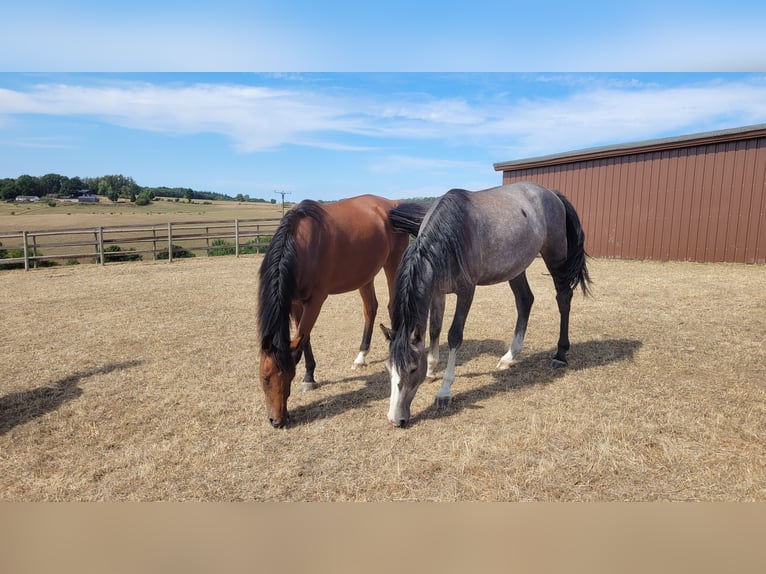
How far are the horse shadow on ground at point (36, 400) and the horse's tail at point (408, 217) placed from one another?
3.45 meters

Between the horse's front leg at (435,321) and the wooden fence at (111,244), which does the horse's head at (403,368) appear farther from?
the wooden fence at (111,244)

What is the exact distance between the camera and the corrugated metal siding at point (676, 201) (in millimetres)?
11055

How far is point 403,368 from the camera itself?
3316 mm

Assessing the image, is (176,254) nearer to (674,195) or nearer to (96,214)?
(674,195)

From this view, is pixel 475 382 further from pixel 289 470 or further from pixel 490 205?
pixel 289 470

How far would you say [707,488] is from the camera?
2510 mm

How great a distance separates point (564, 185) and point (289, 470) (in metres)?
14.9

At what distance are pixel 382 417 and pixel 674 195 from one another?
12433 mm

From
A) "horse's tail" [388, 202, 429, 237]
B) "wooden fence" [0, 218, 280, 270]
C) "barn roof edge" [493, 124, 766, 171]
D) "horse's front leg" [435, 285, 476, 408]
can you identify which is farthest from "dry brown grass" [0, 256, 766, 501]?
"wooden fence" [0, 218, 280, 270]

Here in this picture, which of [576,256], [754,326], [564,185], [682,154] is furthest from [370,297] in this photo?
[564,185]

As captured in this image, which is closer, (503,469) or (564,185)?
(503,469)

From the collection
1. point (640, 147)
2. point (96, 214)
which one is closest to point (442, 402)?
point (640, 147)

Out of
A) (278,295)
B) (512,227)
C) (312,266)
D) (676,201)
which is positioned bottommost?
(278,295)

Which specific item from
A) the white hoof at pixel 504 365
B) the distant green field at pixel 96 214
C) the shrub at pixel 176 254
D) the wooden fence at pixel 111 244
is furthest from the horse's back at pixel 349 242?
the distant green field at pixel 96 214
